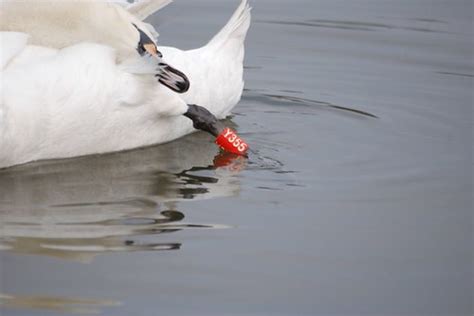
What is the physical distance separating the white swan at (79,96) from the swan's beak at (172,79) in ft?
0.05

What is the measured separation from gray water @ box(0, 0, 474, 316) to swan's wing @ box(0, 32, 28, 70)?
603 millimetres

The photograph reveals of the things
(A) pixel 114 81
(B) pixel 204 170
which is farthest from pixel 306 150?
(A) pixel 114 81

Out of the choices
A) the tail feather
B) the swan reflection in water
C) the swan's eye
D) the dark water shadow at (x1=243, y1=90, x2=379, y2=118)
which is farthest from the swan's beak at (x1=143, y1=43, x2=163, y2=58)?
the dark water shadow at (x1=243, y1=90, x2=379, y2=118)

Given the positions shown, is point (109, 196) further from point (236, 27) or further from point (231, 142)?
point (236, 27)

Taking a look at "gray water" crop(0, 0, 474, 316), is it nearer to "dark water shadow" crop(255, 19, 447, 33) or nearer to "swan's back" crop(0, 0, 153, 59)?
"swan's back" crop(0, 0, 153, 59)

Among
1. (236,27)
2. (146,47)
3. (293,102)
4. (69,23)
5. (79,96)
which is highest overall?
(69,23)

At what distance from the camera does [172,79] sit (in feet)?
25.2

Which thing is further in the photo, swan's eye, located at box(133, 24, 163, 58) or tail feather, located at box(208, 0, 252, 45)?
tail feather, located at box(208, 0, 252, 45)

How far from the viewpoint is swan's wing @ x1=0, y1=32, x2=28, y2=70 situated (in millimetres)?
7113

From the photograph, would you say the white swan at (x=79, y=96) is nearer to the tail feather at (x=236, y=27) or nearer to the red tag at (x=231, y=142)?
the red tag at (x=231, y=142)

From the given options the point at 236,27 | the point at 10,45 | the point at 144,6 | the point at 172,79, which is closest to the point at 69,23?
the point at 10,45

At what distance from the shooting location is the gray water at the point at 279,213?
5633 mm

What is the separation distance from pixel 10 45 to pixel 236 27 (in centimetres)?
208

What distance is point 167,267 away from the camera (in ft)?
19.3
